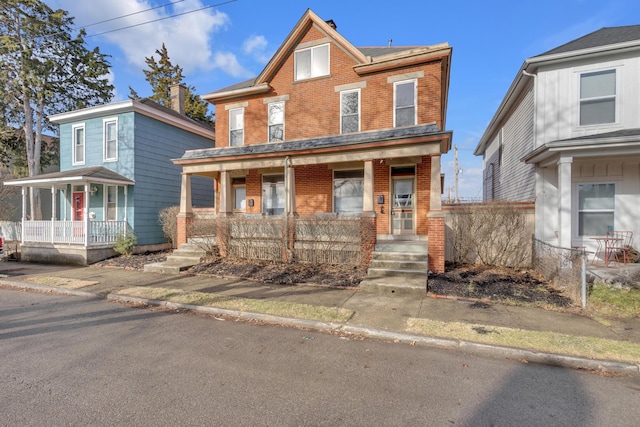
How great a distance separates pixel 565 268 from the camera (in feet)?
22.5

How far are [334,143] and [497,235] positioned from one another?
19.6 ft

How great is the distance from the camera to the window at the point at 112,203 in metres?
14.0

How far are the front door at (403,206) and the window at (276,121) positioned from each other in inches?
214

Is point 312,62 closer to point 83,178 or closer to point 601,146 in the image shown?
point 601,146

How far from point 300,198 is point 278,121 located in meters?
3.67

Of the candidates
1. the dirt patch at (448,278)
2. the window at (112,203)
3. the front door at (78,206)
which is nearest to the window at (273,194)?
the dirt patch at (448,278)

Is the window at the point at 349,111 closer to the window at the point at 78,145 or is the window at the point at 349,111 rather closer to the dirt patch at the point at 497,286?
the dirt patch at the point at 497,286

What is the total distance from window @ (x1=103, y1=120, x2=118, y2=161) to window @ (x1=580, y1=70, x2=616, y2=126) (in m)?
18.5

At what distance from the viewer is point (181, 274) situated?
9320 millimetres

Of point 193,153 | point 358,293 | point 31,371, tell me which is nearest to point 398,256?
point 358,293

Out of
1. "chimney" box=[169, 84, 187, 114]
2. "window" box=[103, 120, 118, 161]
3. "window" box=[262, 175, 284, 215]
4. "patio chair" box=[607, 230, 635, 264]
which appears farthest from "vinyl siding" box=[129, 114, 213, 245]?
"patio chair" box=[607, 230, 635, 264]

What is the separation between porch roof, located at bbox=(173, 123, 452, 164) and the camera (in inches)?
354

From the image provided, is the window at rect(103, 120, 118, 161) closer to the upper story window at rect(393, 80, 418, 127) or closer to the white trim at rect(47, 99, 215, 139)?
the white trim at rect(47, 99, 215, 139)

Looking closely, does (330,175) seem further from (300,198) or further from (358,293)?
(358,293)
